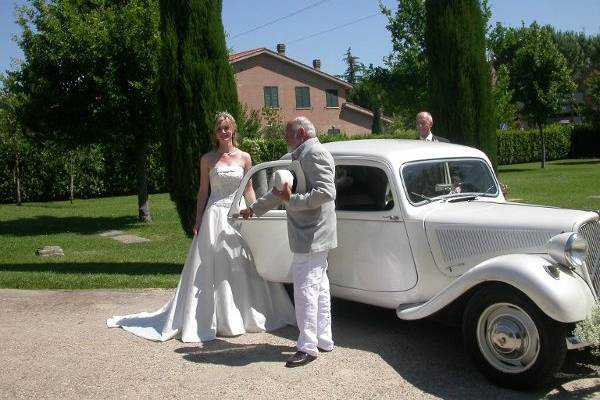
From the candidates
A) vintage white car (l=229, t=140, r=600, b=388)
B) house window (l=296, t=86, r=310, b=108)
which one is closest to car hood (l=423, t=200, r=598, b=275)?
vintage white car (l=229, t=140, r=600, b=388)

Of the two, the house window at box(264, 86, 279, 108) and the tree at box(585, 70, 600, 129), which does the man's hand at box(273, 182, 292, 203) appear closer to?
the tree at box(585, 70, 600, 129)

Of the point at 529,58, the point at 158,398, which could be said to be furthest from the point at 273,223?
the point at 529,58

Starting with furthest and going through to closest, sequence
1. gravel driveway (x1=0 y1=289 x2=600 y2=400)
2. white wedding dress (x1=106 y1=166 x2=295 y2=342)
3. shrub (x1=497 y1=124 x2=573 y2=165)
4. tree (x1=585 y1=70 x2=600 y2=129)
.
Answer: shrub (x1=497 y1=124 x2=573 y2=165)
tree (x1=585 y1=70 x2=600 y2=129)
white wedding dress (x1=106 y1=166 x2=295 y2=342)
gravel driveway (x1=0 y1=289 x2=600 y2=400)

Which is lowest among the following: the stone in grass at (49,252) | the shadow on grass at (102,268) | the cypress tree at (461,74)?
the shadow on grass at (102,268)

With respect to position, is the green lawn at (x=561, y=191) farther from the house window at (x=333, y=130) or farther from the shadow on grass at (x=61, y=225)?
the house window at (x=333, y=130)

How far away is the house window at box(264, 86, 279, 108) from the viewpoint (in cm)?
4559

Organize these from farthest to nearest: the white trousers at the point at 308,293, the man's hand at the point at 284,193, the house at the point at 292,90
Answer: the house at the point at 292,90
the white trousers at the point at 308,293
the man's hand at the point at 284,193

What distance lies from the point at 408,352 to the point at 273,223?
1.74m

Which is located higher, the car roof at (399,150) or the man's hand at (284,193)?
the car roof at (399,150)

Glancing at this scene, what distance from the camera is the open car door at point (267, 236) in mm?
5992

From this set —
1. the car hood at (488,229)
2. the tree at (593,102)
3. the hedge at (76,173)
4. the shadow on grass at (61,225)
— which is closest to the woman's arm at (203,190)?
the car hood at (488,229)

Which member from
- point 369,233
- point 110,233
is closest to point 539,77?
point 110,233

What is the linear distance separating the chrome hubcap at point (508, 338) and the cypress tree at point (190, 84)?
5.33 m

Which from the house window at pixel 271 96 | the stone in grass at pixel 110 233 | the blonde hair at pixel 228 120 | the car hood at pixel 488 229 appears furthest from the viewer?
the house window at pixel 271 96
